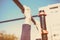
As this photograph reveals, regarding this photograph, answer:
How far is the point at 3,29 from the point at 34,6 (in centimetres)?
33

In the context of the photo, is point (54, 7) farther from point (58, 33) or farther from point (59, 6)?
point (58, 33)

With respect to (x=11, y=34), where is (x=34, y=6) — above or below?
above

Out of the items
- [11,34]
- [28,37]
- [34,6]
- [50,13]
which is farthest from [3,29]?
[28,37]

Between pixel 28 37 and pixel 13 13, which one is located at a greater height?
pixel 13 13

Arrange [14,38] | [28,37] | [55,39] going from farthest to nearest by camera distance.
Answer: [14,38], [55,39], [28,37]

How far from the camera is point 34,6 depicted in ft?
3.36

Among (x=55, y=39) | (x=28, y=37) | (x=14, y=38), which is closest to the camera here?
(x=28, y=37)

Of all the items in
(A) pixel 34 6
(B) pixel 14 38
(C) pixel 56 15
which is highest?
(A) pixel 34 6

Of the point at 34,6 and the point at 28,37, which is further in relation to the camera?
the point at 34,6

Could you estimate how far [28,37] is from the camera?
0.43 metres

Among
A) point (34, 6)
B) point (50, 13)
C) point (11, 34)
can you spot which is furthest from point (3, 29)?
point (50, 13)

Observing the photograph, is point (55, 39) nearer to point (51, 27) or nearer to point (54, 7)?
point (51, 27)

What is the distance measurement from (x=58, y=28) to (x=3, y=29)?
0.58 m

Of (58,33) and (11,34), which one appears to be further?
(11,34)
